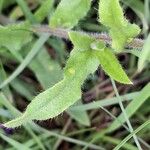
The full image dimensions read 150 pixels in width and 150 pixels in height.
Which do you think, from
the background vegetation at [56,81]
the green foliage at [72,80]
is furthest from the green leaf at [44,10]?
the green foliage at [72,80]

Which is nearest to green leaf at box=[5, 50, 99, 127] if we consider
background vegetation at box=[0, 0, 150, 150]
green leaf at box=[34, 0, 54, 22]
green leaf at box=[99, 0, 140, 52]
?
green leaf at box=[99, 0, 140, 52]

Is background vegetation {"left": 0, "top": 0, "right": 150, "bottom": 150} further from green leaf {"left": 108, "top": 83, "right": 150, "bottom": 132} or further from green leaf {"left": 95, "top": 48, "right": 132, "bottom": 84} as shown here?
green leaf {"left": 95, "top": 48, "right": 132, "bottom": 84}

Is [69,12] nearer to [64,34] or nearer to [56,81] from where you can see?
[64,34]

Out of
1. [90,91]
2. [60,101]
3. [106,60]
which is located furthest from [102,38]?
[90,91]

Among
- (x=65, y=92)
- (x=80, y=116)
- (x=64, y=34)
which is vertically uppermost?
(x=64, y=34)

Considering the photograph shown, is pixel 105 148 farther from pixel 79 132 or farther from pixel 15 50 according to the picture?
pixel 15 50

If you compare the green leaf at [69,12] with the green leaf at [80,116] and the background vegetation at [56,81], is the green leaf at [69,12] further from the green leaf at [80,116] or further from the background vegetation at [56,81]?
the green leaf at [80,116]

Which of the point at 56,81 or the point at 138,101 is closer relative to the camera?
the point at 138,101

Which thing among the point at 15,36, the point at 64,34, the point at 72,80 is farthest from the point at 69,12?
the point at 72,80
